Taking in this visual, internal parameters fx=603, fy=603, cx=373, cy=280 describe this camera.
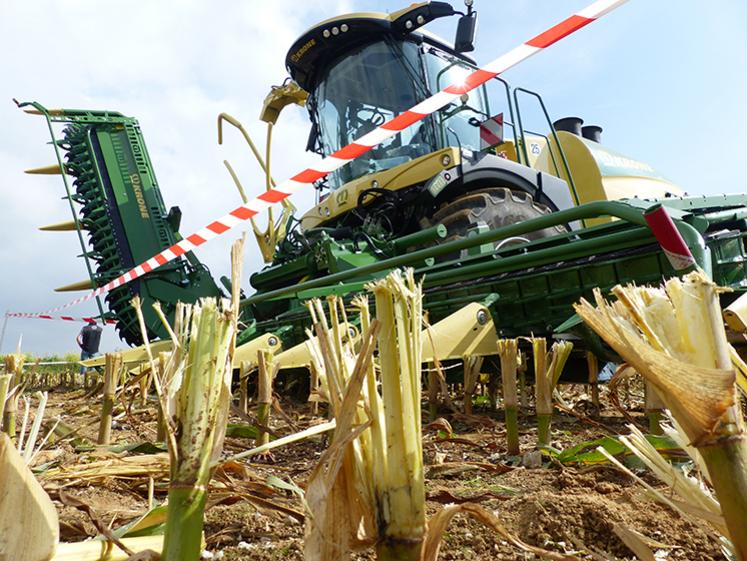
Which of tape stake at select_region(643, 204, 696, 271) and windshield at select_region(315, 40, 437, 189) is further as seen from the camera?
windshield at select_region(315, 40, 437, 189)

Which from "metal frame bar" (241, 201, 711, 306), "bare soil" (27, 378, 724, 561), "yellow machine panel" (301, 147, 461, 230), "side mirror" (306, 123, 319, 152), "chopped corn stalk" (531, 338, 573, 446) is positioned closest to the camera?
"bare soil" (27, 378, 724, 561)

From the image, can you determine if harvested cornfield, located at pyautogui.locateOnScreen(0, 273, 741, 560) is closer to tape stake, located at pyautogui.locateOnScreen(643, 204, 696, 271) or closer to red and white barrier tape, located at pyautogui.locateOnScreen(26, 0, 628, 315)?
tape stake, located at pyautogui.locateOnScreen(643, 204, 696, 271)

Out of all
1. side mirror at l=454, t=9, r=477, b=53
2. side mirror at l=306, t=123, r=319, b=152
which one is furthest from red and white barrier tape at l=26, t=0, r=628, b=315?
side mirror at l=306, t=123, r=319, b=152

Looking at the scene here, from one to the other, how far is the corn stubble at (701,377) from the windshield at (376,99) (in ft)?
16.1

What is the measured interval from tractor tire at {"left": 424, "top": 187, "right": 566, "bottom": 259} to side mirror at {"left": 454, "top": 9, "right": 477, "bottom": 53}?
120 cm

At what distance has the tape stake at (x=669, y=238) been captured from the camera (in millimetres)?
1948

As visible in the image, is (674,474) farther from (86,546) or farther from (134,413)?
(134,413)

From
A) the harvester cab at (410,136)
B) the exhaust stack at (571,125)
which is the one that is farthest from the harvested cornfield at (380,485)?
the exhaust stack at (571,125)

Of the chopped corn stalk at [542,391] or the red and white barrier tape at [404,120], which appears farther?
the red and white barrier tape at [404,120]

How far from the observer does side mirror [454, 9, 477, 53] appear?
4.94m

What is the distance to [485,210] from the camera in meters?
4.41

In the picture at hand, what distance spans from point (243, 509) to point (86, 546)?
25.2 inches

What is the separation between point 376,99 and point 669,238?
4.02m

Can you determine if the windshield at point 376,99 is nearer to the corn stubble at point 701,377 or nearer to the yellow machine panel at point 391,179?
the yellow machine panel at point 391,179
